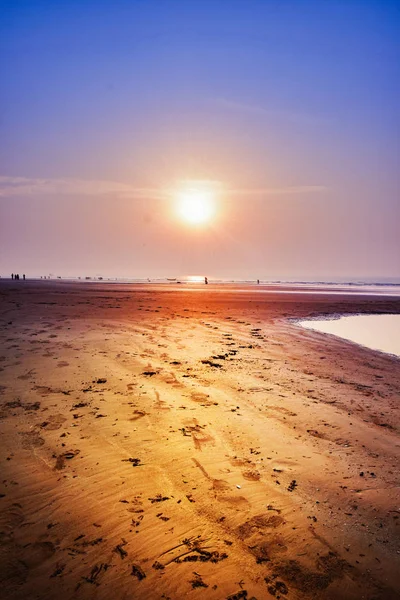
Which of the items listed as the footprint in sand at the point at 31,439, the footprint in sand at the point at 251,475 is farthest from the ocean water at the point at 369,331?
the footprint in sand at the point at 31,439

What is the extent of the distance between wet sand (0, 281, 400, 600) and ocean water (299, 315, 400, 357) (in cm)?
480

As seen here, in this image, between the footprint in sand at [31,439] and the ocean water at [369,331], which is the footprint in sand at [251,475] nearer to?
the footprint in sand at [31,439]

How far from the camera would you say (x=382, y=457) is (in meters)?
4.50

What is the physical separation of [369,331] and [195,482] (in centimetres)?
1456

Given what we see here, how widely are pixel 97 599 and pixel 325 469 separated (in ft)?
9.37

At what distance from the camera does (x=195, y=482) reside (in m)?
3.80

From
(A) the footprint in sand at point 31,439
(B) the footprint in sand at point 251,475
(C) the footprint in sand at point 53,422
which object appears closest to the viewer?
(B) the footprint in sand at point 251,475

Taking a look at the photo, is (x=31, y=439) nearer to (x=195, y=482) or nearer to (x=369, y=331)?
(x=195, y=482)

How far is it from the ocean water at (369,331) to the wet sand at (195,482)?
4798 millimetres

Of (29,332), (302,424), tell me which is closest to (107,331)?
(29,332)

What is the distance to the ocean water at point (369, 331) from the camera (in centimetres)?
1256

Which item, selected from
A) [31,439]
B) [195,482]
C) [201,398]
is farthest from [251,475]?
[31,439]

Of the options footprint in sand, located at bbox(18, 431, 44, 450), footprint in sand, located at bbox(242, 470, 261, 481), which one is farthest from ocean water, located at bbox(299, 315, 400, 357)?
footprint in sand, located at bbox(18, 431, 44, 450)

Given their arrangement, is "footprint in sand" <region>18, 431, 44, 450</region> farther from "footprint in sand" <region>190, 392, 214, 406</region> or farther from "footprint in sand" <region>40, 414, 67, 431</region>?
"footprint in sand" <region>190, 392, 214, 406</region>
